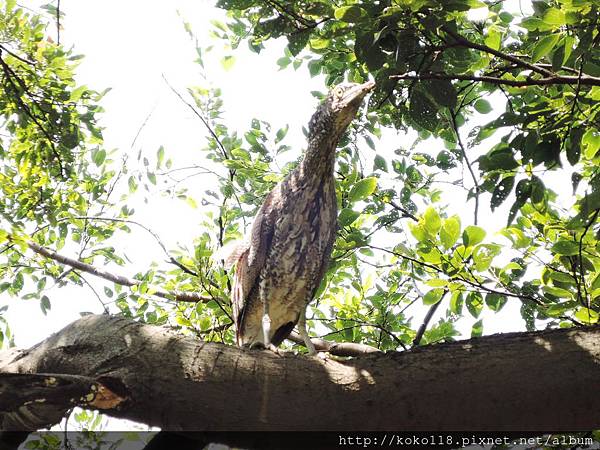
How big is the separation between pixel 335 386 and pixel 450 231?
44.8 inches

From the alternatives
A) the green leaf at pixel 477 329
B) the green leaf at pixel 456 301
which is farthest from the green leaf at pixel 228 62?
the green leaf at pixel 477 329

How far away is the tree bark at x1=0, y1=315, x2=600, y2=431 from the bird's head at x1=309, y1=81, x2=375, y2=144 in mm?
1770

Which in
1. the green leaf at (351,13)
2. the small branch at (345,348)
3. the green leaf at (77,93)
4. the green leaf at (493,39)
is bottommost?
the small branch at (345,348)

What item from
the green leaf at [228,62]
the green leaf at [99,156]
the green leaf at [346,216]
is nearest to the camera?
the green leaf at [346,216]

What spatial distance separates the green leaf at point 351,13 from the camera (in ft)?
7.63

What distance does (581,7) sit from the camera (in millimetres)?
2191

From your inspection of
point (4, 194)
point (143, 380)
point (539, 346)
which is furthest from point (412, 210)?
point (4, 194)

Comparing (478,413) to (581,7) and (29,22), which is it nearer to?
(581,7)

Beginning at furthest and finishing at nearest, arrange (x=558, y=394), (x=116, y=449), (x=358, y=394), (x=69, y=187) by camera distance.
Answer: (x=69, y=187) < (x=116, y=449) < (x=358, y=394) < (x=558, y=394)

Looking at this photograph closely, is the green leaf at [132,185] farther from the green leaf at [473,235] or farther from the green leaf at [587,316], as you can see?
the green leaf at [587,316]

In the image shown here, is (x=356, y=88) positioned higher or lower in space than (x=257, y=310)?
higher

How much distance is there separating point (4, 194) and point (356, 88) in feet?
8.97

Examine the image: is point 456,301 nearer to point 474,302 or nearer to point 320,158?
point 474,302

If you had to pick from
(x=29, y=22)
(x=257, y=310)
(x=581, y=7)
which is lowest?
(x=257, y=310)
